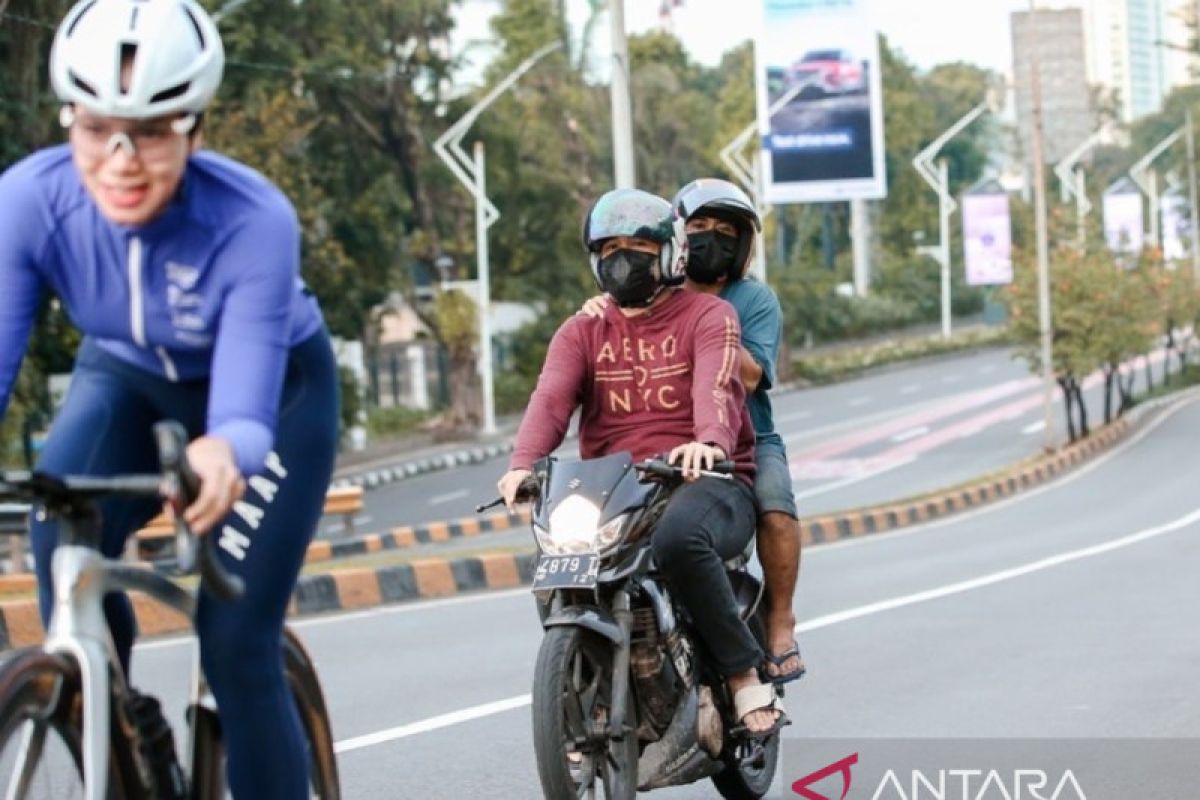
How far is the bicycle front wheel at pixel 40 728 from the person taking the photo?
360cm

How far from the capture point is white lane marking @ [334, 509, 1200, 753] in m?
8.17

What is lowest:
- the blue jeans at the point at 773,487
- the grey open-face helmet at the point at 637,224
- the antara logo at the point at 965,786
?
the antara logo at the point at 965,786

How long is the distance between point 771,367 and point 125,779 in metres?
3.59

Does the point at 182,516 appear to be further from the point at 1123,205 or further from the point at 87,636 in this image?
the point at 1123,205

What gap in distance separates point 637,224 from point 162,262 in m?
2.65

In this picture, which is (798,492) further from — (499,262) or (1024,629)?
(1024,629)

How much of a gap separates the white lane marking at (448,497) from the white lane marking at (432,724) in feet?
87.8

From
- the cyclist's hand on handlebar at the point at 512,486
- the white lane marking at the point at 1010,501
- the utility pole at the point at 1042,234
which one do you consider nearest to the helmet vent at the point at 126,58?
the cyclist's hand on handlebar at the point at 512,486

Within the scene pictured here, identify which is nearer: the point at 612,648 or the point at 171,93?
the point at 171,93

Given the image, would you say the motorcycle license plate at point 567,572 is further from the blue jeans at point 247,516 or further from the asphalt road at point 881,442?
the asphalt road at point 881,442

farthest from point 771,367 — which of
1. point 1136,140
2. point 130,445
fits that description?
point 1136,140

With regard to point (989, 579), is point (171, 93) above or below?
above

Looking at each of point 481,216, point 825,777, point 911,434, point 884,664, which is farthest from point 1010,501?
point 825,777

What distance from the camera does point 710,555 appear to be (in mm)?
6285
